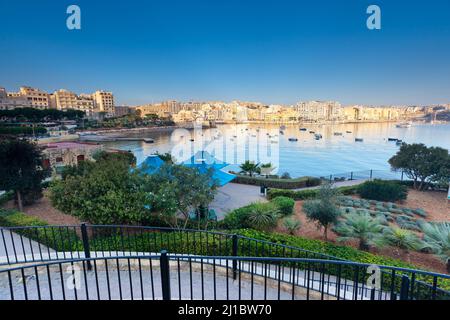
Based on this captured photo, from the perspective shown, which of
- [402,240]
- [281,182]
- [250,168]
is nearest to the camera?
[402,240]

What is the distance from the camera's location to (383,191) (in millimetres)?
14711

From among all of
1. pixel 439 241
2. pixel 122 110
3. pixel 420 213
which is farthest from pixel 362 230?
pixel 122 110

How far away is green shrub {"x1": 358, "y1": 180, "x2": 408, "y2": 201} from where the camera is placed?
14.5 metres

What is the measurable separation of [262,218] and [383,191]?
10208 mm

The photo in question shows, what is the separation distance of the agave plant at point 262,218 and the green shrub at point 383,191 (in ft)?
31.1

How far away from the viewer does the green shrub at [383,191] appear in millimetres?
14464

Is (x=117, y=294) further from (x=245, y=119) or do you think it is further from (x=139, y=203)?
(x=245, y=119)

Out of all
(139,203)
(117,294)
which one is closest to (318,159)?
(139,203)

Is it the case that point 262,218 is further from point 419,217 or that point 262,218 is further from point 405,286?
point 419,217

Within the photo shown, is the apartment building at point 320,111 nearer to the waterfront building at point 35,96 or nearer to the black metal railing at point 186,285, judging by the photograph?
the waterfront building at point 35,96

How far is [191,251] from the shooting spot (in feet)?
20.6

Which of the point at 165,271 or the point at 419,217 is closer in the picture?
the point at 165,271

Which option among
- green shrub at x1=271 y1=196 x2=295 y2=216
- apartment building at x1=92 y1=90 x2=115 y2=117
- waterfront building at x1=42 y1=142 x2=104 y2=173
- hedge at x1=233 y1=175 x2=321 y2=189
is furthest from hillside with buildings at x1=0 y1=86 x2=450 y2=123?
green shrub at x1=271 y1=196 x2=295 y2=216
